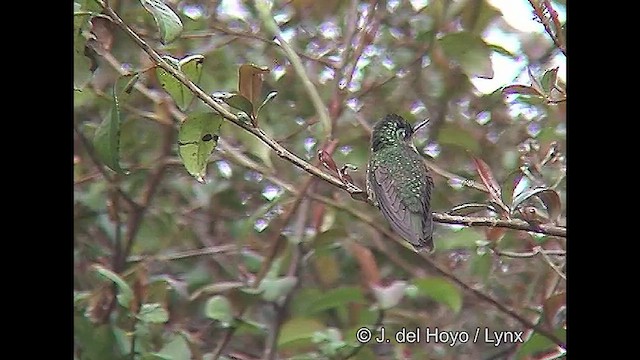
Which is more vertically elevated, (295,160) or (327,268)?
(295,160)

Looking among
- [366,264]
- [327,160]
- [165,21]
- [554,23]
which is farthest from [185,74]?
[554,23]

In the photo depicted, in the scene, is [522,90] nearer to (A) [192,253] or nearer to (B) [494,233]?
(B) [494,233]

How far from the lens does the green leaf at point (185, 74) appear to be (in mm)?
918

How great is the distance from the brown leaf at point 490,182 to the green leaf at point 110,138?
38cm

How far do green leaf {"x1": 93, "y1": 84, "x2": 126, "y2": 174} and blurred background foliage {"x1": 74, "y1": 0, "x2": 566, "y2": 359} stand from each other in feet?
0.05

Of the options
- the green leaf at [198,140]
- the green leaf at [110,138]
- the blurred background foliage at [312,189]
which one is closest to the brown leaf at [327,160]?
the blurred background foliage at [312,189]

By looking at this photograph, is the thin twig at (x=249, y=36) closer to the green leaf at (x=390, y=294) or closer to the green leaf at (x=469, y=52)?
the green leaf at (x=469, y=52)

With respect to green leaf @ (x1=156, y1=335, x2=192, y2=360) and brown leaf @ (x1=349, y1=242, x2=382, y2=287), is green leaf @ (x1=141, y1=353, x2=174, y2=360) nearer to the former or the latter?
green leaf @ (x1=156, y1=335, x2=192, y2=360)

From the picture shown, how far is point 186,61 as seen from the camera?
92cm

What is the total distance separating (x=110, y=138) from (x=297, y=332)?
11.1 inches

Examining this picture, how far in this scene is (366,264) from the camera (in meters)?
0.97

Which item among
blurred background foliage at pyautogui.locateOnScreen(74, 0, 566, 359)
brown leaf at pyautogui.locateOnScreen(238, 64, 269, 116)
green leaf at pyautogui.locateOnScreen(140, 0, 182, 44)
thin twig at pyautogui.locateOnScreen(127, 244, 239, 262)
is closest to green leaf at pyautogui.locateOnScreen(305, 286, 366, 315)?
blurred background foliage at pyautogui.locateOnScreen(74, 0, 566, 359)
